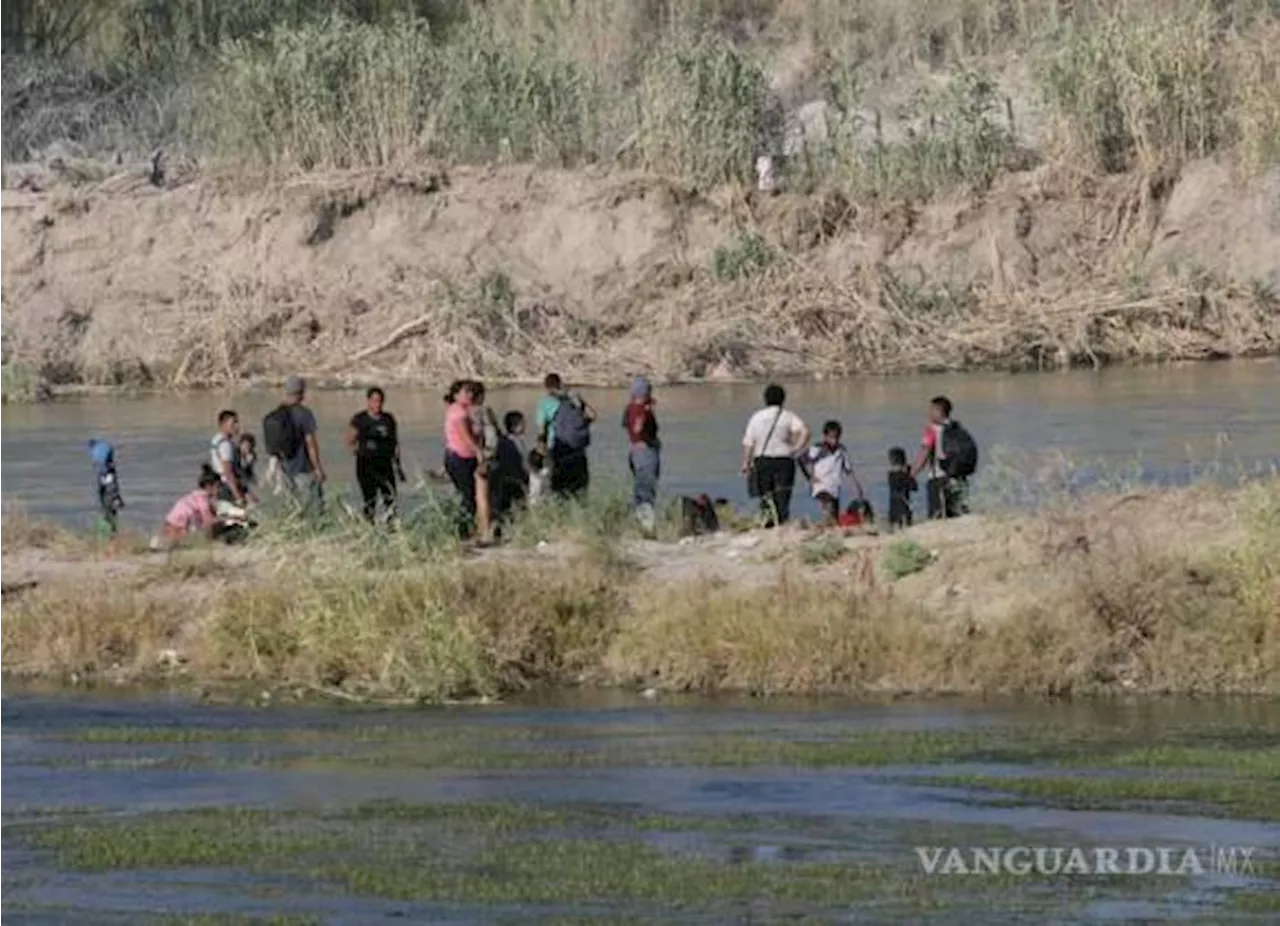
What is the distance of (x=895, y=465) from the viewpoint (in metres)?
24.8

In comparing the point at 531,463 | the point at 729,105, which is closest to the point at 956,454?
the point at 531,463

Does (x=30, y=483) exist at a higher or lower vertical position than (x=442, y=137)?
lower

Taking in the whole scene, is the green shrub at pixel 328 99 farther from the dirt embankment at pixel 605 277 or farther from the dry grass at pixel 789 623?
the dry grass at pixel 789 623

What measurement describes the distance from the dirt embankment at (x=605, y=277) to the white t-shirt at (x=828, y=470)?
20.6m

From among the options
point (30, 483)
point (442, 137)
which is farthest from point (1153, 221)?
point (30, 483)

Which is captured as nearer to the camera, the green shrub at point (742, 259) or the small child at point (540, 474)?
the small child at point (540, 474)

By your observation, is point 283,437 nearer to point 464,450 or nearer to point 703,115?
point 464,450

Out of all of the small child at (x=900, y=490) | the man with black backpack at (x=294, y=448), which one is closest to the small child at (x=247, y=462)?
the man with black backpack at (x=294, y=448)

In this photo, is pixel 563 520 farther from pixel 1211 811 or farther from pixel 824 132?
pixel 824 132

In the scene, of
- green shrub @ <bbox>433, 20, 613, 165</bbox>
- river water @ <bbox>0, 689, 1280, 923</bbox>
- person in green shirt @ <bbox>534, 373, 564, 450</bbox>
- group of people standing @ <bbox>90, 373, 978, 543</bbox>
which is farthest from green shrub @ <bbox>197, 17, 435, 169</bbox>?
river water @ <bbox>0, 689, 1280, 923</bbox>

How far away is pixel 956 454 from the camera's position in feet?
81.0

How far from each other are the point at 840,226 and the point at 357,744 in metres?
32.7

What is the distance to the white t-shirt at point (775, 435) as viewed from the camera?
24.8 meters

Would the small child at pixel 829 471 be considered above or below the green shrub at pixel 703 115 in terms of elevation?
below
